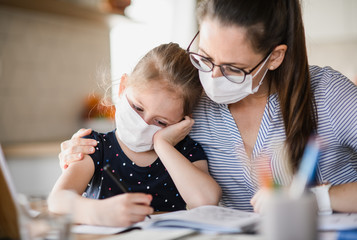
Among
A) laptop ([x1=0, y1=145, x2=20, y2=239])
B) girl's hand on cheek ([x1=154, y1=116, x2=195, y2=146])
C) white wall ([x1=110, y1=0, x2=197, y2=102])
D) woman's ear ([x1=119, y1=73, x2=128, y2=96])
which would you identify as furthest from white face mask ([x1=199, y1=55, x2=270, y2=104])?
white wall ([x1=110, y1=0, x2=197, y2=102])

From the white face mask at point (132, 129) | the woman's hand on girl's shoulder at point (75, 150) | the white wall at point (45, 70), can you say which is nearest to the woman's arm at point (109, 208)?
the woman's hand on girl's shoulder at point (75, 150)

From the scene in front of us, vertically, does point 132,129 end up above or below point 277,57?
below

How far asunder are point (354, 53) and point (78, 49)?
2827 mm

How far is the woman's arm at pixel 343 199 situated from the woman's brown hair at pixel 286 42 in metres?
0.18

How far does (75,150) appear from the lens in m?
1.24

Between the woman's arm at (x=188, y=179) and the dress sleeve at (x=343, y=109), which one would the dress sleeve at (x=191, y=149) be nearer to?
the woman's arm at (x=188, y=179)

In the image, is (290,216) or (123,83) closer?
(290,216)

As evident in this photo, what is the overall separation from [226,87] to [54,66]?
2.12 m

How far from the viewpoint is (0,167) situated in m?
0.71

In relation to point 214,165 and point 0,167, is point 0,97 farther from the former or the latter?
point 0,167

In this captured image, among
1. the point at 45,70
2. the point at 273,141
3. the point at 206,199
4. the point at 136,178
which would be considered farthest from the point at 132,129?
the point at 45,70

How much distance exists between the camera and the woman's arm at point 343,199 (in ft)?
3.26

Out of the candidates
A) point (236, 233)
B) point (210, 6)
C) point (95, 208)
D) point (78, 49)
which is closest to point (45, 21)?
point (78, 49)

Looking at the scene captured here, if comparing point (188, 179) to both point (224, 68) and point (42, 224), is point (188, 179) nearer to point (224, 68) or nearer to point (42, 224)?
point (224, 68)
